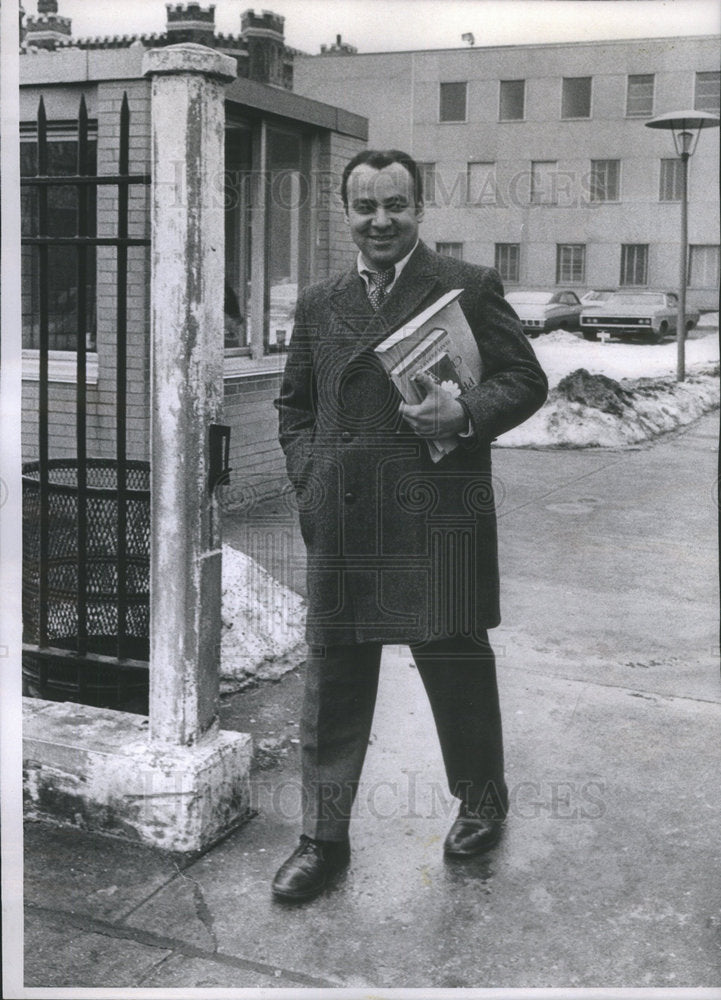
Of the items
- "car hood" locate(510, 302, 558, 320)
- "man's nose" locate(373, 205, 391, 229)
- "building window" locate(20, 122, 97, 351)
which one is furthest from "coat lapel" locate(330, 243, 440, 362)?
"building window" locate(20, 122, 97, 351)

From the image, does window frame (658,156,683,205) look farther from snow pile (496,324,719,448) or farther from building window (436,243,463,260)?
building window (436,243,463,260)

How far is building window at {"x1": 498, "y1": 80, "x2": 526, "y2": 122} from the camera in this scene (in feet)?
9.53

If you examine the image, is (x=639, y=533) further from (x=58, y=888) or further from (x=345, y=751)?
(x=58, y=888)

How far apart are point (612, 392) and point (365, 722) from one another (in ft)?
3.86

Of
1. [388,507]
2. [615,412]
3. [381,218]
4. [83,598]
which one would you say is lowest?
[83,598]

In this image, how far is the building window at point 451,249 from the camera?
2.99m

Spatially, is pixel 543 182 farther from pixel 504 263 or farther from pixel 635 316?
pixel 635 316

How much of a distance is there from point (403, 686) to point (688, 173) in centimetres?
197

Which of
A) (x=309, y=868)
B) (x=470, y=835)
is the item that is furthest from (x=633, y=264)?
(x=309, y=868)

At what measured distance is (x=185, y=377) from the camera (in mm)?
3287

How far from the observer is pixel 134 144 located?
5520mm

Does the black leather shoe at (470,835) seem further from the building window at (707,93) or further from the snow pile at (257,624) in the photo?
the building window at (707,93)

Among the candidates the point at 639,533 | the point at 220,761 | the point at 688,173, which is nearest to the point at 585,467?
the point at 639,533

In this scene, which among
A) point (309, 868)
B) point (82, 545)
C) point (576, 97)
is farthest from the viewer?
point (82, 545)
